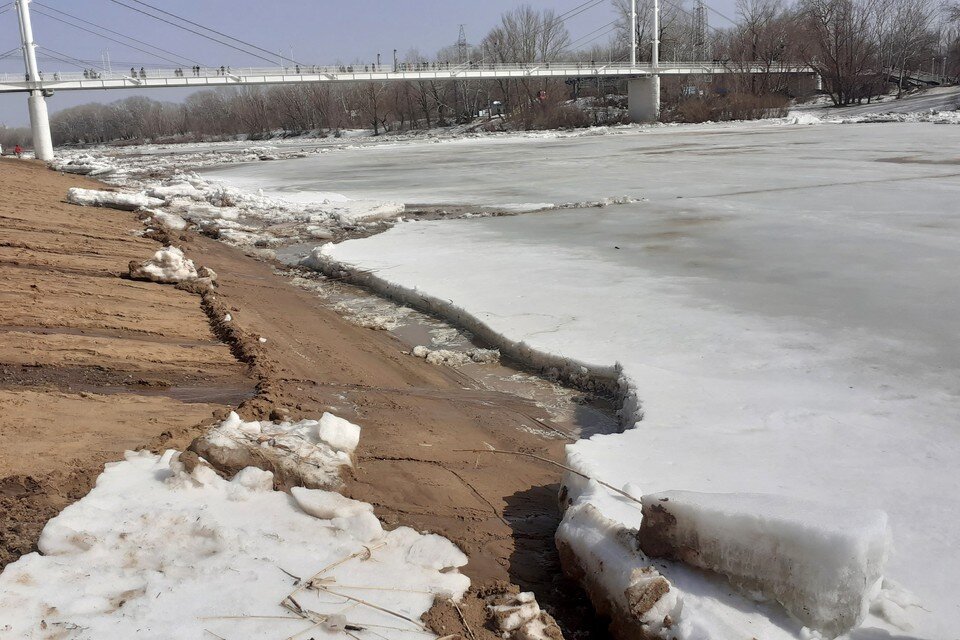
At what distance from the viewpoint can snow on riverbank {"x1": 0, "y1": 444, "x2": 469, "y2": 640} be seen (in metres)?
2.35

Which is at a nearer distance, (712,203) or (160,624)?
(160,624)

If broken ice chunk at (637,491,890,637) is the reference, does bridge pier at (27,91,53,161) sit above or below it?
above

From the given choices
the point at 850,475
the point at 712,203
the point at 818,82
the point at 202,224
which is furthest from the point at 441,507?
the point at 818,82

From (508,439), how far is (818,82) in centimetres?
7465

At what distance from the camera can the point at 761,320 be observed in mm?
5656

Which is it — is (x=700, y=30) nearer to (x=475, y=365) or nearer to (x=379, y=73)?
(x=379, y=73)

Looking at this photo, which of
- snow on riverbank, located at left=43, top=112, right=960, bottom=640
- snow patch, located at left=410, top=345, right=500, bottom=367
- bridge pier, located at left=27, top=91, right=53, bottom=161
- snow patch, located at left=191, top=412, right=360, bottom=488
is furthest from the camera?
bridge pier, located at left=27, top=91, right=53, bottom=161

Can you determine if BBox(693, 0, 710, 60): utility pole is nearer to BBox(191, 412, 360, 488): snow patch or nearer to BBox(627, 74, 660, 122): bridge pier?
BBox(627, 74, 660, 122): bridge pier

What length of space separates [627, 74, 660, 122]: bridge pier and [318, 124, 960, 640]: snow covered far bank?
52.4 meters

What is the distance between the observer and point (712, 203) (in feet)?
Answer: 37.9

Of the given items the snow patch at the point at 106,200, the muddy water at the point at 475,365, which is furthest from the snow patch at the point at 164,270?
the snow patch at the point at 106,200

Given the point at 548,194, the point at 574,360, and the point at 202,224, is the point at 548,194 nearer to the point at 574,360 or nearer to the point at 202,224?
the point at 202,224

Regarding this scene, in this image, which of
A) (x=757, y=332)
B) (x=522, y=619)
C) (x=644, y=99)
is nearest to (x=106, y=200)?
(x=757, y=332)

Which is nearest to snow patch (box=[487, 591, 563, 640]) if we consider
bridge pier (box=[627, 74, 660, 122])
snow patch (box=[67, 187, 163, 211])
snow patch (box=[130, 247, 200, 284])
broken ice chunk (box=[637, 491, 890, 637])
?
broken ice chunk (box=[637, 491, 890, 637])
